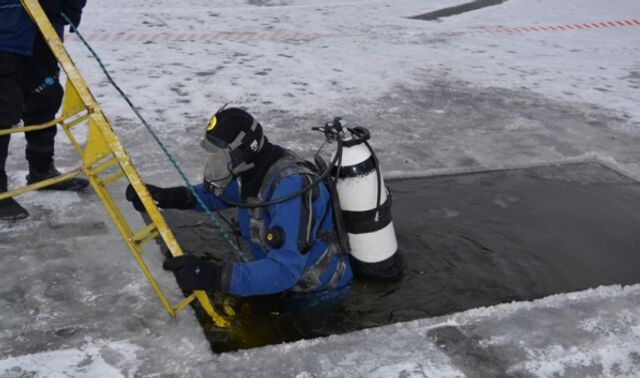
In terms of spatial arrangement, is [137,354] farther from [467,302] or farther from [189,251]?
[467,302]

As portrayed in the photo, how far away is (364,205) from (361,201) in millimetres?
31

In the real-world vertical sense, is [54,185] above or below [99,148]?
below

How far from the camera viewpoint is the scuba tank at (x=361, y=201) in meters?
3.97

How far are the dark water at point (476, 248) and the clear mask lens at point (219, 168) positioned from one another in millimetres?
840

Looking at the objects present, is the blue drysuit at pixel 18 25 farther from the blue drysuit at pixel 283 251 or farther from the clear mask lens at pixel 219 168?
the blue drysuit at pixel 283 251

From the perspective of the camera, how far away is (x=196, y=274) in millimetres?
3342

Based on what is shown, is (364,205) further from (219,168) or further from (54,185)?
(54,185)

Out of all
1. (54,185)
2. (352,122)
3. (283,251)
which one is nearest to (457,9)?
(352,122)

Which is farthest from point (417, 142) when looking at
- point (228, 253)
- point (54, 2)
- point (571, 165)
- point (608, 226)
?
point (54, 2)

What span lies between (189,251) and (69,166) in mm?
1709

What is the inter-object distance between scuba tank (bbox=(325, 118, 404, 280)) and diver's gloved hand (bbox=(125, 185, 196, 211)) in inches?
38.7

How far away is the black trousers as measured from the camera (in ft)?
14.5

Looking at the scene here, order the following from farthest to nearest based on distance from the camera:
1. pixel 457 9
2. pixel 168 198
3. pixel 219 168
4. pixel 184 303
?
pixel 457 9 < pixel 168 198 < pixel 219 168 < pixel 184 303

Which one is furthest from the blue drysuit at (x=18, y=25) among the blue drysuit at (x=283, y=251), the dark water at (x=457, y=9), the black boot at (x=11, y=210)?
the dark water at (x=457, y=9)
